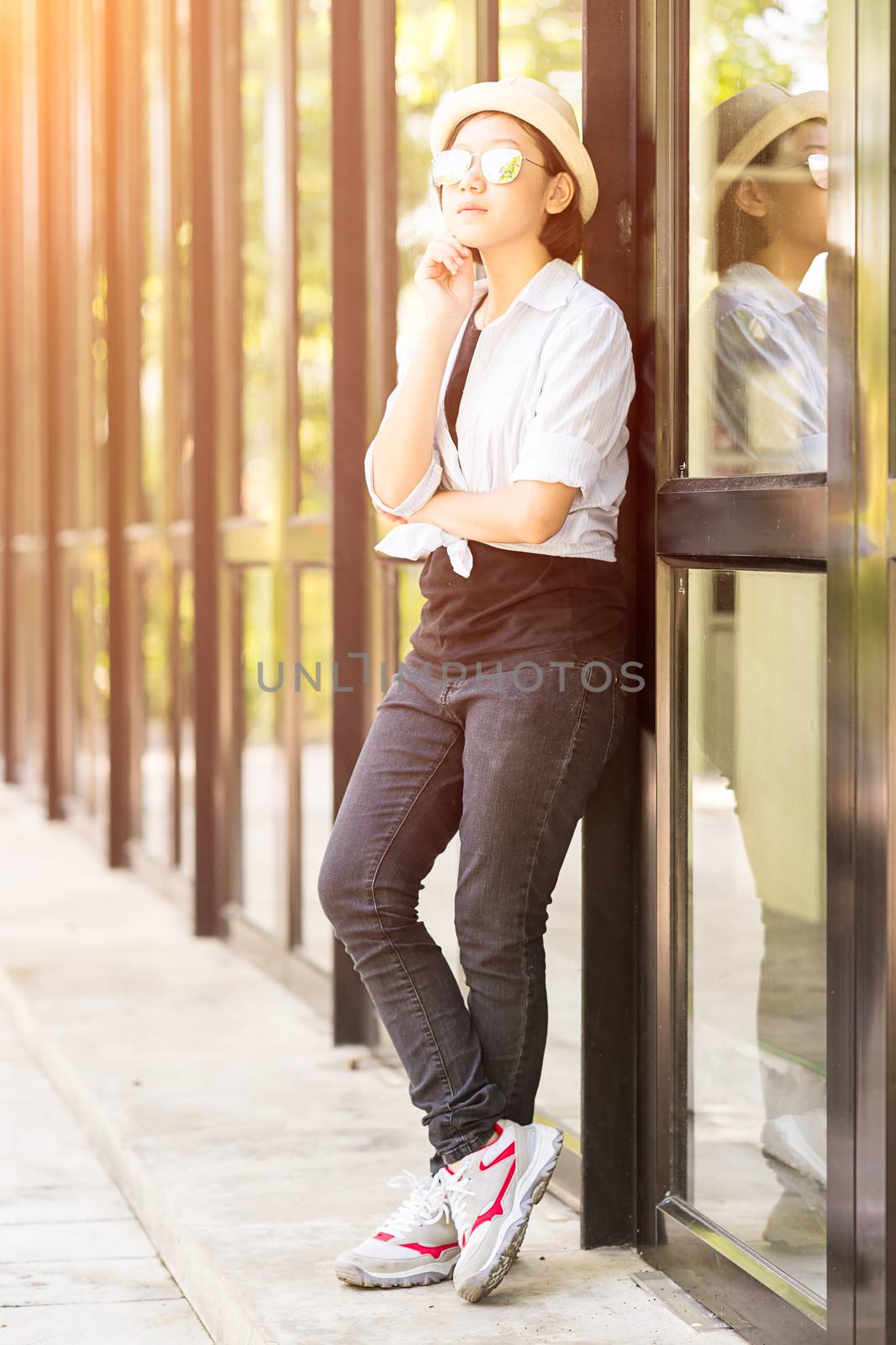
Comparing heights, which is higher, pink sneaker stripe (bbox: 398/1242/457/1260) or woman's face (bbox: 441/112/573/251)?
woman's face (bbox: 441/112/573/251)

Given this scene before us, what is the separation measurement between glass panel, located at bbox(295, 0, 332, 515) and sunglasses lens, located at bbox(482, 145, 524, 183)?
1973 mm

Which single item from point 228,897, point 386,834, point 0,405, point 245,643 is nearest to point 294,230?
point 245,643

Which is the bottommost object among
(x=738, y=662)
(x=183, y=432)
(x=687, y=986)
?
(x=687, y=986)

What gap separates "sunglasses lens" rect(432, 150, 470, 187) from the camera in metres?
2.86

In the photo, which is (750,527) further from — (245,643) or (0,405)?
(0,405)

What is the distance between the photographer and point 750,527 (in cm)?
266

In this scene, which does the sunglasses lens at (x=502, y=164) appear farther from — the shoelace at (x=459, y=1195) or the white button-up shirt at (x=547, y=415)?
the shoelace at (x=459, y=1195)

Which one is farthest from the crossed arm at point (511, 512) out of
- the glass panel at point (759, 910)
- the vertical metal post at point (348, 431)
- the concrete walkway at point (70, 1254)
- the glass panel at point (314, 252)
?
the glass panel at point (314, 252)

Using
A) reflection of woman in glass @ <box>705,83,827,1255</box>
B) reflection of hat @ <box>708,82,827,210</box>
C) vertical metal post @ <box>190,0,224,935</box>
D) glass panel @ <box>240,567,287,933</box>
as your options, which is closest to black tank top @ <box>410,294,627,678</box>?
reflection of woman in glass @ <box>705,83,827,1255</box>

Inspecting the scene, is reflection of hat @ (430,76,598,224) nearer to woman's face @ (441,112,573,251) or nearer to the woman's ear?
woman's face @ (441,112,573,251)

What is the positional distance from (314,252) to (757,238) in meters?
2.46

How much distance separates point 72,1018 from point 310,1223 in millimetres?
1718

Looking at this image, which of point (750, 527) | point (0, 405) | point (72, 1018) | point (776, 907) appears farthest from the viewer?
point (0, 405)

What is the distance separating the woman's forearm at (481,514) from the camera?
2742 millimetres
